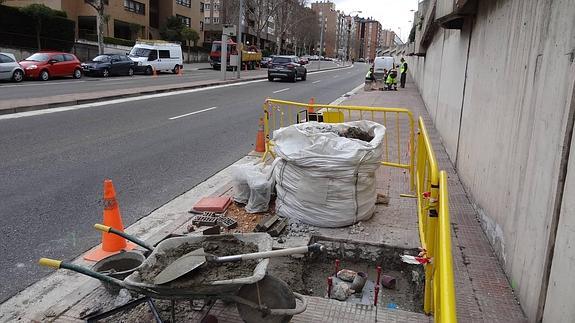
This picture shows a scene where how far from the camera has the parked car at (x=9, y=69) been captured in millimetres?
22344

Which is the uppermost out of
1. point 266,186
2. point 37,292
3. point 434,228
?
point 434,228

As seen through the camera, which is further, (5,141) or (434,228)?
(5,141)

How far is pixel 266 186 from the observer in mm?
5848

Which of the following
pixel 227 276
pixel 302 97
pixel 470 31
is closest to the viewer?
pixel 227 276

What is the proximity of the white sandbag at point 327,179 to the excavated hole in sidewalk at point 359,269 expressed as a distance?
0.42 m

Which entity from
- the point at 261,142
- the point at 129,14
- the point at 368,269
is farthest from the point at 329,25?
the point at 368,269

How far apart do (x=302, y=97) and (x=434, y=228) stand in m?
18.7

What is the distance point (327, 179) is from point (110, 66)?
92.4ft

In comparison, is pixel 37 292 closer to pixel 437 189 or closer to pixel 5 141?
pixel 437 189

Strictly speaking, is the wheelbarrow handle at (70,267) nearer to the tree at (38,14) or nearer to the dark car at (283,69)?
the dark car at (283,69)

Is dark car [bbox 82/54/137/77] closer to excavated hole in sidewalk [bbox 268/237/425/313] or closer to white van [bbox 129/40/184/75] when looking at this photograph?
white van [bbox 129/40/184/75]

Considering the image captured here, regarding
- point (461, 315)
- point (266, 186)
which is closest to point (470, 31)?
point (266, 186)

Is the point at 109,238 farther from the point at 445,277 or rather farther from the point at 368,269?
the point at 445,277

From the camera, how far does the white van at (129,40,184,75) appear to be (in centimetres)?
3400
